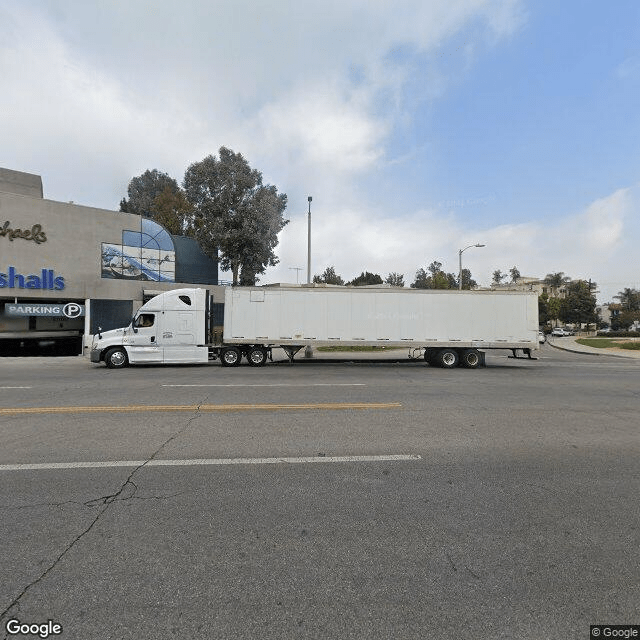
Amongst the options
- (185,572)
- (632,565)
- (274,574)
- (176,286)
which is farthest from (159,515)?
(176,286)

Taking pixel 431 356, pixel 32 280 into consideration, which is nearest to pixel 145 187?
pixel 32 280

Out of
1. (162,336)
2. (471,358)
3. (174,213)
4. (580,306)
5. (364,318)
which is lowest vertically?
(471,358)

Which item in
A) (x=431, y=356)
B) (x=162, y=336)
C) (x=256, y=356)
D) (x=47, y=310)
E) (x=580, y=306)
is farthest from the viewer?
(x=580, y=306)

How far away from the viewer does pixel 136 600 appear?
8.50 ft

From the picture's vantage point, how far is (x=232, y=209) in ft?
119

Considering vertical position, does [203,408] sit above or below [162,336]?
below

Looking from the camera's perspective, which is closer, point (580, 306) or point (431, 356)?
point (431, 356)

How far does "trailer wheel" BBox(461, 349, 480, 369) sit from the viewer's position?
58.9 ft

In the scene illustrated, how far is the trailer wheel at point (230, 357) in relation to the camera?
17.9 metres

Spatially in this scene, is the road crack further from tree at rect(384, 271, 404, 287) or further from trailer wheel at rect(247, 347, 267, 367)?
tree at rect(384, 271, 404, 287)

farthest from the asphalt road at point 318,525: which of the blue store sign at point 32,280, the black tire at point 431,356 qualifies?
the blue store sign at point 32,280

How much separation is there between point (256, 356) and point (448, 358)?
8308 millimetres

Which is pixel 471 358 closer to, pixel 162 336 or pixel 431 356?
pixel 431 356

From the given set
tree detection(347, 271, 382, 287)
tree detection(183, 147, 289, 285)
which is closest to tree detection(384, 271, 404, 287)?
tree detection(347, 271, 382, 287)
